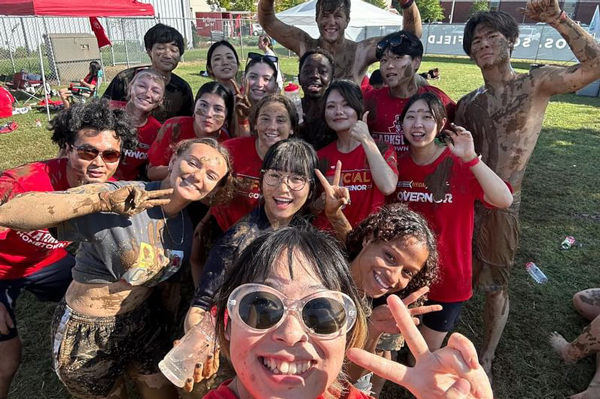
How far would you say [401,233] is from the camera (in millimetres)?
1972

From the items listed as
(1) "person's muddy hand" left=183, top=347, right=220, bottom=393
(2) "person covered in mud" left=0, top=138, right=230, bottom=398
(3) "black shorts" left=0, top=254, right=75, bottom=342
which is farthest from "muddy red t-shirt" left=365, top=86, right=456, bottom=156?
(3) "black shorts" left=0, top=254, right=75, bottom=342

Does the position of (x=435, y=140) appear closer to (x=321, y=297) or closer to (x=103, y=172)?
(x=321, y=297)

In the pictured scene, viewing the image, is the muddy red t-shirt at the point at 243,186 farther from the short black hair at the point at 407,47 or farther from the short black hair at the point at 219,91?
the short black hair at the point at 407,47

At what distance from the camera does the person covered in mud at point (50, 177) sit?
2.26 m

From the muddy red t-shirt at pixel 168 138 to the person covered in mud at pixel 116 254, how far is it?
93 cm

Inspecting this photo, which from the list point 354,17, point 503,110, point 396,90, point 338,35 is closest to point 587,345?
point 503,110

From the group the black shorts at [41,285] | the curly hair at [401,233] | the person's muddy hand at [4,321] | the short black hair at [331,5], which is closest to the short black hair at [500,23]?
the short black hair at [331,5]

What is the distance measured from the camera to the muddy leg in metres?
2.96

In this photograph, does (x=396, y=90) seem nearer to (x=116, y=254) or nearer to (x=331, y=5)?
(x=331, y=5)

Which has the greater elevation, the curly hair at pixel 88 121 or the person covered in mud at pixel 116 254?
the curly hair at pixel 88 121

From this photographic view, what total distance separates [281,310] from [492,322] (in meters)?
2.52

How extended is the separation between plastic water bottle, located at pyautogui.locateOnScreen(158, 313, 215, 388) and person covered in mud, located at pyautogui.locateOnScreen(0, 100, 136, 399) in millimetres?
1111

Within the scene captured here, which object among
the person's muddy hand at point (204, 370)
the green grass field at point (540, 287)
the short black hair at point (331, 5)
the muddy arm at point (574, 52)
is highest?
the short black hair at point (331, 5)

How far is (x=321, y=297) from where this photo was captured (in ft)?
3.64
